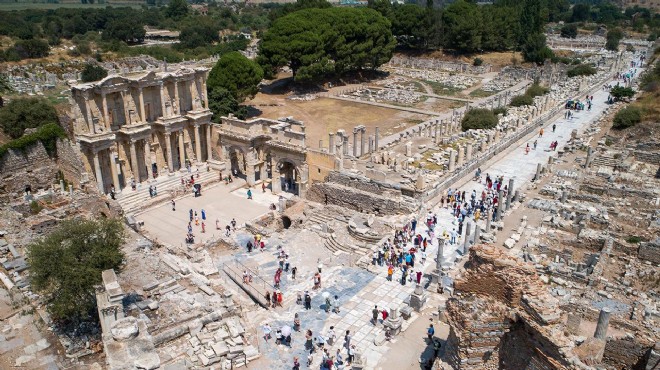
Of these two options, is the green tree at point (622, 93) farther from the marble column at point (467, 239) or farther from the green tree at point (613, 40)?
the green tree at point (613, 40)

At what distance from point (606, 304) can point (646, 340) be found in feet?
9.03

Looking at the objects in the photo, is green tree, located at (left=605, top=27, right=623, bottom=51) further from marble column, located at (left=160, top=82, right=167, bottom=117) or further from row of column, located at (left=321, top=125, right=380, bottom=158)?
marble column, located at (left=160, top=82, right=167, bottom=117)

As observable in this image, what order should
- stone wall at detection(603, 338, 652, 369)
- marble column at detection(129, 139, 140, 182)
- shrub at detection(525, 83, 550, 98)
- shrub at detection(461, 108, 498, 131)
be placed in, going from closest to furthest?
stone wall at detection(603, 338, 652, 369)
marble column at detection(129, 139, 140, 182)
shrub at detection(461, 108, 498, 131)
shrub at detection(525, 83, 550, 98)

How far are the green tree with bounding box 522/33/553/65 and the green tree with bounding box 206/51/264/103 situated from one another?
48214mm

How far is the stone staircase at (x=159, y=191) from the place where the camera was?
31266 mm

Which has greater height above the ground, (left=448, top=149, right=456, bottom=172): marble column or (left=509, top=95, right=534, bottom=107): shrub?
(left=448, top=149, right=456, bottom=172): marble column

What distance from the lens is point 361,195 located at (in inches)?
1166

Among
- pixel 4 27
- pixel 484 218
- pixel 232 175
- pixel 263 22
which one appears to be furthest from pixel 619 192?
pixel 263 22

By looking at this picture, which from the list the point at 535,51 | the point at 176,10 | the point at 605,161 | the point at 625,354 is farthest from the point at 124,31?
the point at 625,354

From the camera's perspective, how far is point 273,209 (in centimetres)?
3133

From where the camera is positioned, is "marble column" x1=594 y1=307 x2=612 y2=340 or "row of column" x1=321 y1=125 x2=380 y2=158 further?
"row of column" x1=321 y1=125 x2=380 y2=158

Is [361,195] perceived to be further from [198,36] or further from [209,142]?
[198,36]

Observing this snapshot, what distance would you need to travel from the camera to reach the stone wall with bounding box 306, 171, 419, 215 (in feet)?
93.0

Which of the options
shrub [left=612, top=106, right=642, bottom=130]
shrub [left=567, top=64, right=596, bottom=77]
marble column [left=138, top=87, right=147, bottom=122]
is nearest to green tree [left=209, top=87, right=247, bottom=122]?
marble column [left=138, top=87, right=147, bottom=122]
